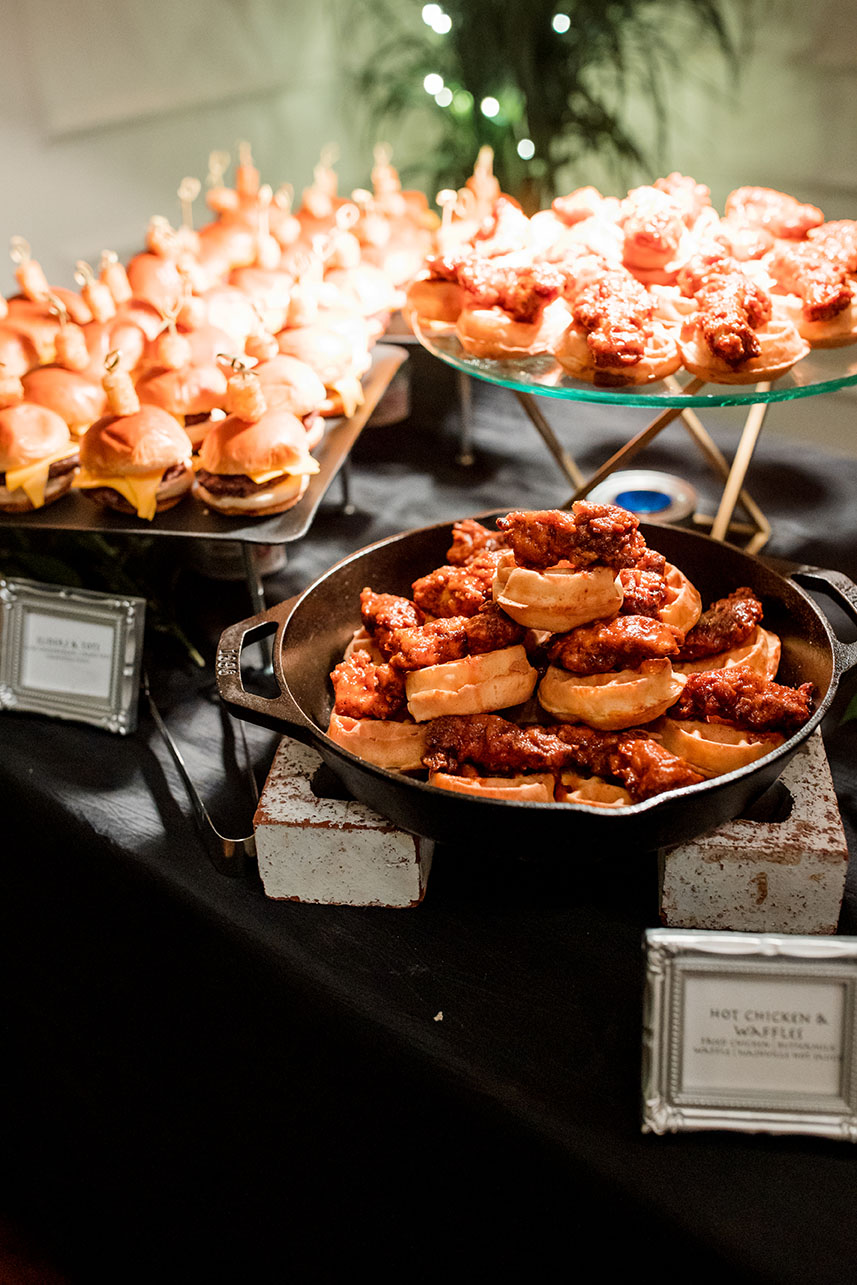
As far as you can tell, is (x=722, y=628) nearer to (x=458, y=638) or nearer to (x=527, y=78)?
(x=458, y=638)

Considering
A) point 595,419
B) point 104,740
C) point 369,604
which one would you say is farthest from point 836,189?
point 104,740

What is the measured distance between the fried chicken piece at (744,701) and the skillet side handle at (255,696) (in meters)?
0.45

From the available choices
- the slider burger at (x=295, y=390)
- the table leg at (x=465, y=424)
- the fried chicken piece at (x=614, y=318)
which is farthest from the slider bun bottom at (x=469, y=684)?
the table leg at (x=465, y=424)

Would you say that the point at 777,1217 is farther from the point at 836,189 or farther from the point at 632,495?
the point at 836,189

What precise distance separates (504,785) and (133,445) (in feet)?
2.85

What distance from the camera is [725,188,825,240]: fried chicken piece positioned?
5.64 feet

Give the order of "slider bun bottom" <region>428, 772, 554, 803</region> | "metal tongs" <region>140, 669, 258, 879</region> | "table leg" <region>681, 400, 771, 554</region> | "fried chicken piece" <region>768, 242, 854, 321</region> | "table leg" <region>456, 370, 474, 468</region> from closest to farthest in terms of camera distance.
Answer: "slider bun bottom" <region>428, 772, 554, 803</region> < "metal tongs" <region>140, 669, 258, 879</region> < "fried chicken piece" <region>768, 242, 854, 321</region> < "table leg" <region>681, 400, 771, 554</region> < "table leg" <region>456, 370, 474, 468</region>

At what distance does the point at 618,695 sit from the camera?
1.11 metres

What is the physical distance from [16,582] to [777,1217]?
4.44 ft

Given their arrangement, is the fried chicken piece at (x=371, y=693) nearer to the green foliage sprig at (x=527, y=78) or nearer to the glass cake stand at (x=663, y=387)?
the glass cake stand at (x=663, y=387)

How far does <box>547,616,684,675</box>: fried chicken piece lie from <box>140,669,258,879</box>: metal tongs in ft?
1.57

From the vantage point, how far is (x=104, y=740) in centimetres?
156

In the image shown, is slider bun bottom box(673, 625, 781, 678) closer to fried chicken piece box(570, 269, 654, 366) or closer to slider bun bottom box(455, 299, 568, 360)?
fried chicken piece box(570, 269, 654, 366)

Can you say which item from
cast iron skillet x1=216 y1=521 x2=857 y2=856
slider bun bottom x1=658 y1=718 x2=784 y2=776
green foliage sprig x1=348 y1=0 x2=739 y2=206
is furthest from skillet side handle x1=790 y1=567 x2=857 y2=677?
green foliage sprig x1=348 y1=0 x2=739 y2=206
